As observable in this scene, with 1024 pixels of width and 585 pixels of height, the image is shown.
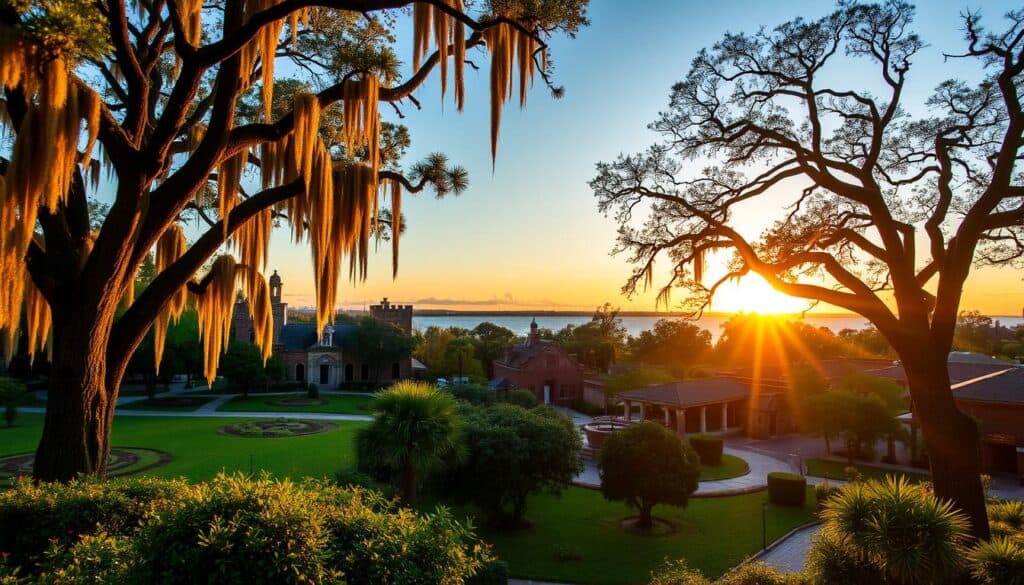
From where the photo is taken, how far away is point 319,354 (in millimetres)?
49531

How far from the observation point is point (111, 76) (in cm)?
783

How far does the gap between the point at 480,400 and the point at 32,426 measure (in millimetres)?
23973

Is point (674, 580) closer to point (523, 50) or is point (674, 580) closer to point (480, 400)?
point (523, 50)

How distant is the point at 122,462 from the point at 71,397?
63.9ft

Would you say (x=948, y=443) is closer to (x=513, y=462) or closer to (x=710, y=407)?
(x=513, y=462)

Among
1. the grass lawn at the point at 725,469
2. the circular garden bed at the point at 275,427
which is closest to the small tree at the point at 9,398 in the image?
the circular garden bed at the point at 275,427

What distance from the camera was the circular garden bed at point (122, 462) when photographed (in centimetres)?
1980

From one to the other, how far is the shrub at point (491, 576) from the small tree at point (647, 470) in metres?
6.28

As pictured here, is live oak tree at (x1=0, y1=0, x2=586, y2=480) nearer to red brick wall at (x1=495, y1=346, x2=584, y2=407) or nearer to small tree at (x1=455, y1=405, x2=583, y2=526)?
small tree at (x1=455, y1=405, x2=583, y2=526)

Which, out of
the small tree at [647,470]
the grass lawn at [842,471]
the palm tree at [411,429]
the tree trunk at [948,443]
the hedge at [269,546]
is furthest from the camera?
the grass lawn at [842,471]

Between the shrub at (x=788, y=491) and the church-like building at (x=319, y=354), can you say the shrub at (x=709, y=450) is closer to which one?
the shrub at (x=788, y=491)

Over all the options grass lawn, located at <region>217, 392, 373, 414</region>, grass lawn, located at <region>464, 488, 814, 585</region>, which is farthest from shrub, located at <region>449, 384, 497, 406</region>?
grass lawn, located at <region>217, 392, 373, 414</region>

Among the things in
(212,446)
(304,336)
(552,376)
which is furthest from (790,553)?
(304,336)

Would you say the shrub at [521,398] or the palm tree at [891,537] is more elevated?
the palm tree at [891,537]
